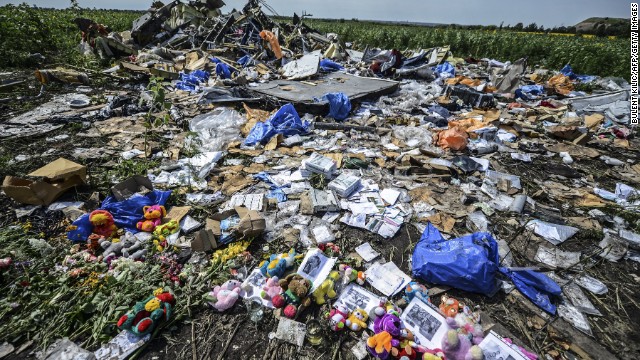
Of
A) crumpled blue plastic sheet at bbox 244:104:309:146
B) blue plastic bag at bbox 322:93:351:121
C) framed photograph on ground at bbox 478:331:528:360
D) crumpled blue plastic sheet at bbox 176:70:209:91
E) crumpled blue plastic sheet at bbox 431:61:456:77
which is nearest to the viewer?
framed photograph on ground at bbox 478:331:528:360

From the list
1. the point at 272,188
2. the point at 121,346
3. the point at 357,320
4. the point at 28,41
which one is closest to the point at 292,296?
the point at 357,320

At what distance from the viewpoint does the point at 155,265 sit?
2.36 m

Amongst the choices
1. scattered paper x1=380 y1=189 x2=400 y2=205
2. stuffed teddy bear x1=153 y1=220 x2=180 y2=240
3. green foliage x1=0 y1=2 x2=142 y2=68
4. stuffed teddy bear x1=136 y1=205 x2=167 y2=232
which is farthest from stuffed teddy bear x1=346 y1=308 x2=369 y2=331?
green foliage x1=0 y1=2 x2=142 y2=68

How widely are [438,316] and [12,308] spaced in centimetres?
323

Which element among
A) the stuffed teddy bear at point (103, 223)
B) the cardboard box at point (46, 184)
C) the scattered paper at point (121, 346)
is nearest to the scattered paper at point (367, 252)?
the scattered paper at point (121, 346)

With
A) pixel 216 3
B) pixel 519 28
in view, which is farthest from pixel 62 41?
pixel 519 28

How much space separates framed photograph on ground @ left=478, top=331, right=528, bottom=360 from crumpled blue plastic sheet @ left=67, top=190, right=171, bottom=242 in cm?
327

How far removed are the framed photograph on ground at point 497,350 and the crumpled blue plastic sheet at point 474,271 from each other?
1.60 ft

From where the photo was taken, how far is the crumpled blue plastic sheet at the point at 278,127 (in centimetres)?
471

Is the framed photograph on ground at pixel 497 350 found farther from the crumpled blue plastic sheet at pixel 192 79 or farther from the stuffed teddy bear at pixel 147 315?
the crumpled blue plastic sheet at pixel 192 79

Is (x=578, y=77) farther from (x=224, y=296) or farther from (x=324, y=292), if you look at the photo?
(x=224, y=296)

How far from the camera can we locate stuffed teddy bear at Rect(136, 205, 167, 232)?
2713 millimetres

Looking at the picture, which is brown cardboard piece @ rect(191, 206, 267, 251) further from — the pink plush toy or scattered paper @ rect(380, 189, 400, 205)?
scattered paper @ rect(380, 189, 400, 205)

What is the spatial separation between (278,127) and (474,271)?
396cm
